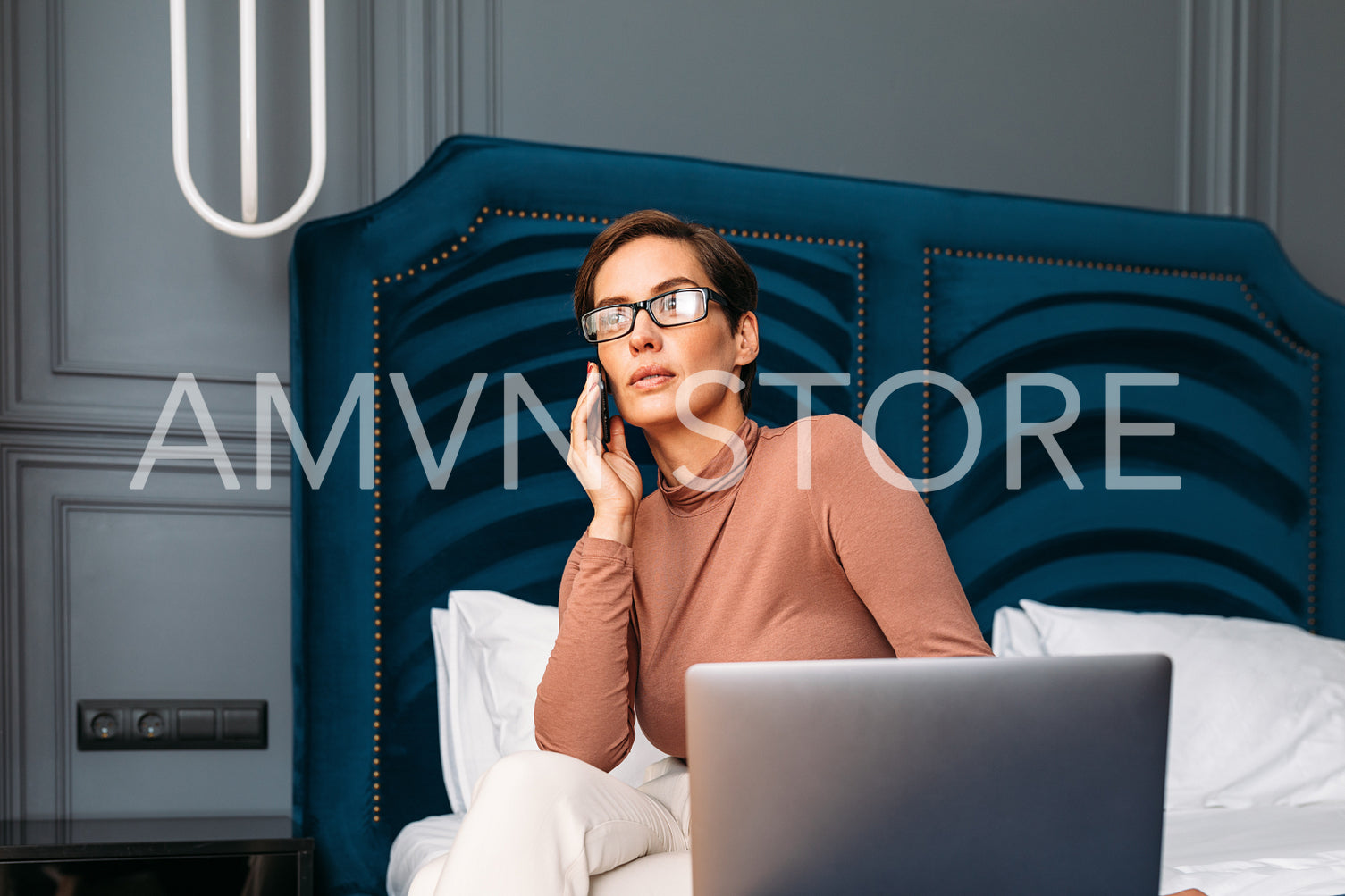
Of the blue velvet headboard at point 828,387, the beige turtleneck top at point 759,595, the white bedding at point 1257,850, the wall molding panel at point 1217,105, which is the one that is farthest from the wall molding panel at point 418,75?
the white bedding at point 1257,850

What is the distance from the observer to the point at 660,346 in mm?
1470

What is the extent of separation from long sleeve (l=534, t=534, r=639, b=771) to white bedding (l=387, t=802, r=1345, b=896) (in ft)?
0.72

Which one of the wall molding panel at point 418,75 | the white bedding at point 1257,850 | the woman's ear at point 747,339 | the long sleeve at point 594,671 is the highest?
the wall molding panel at point 418,75

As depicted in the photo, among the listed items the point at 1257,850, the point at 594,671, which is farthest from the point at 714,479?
the point at 1257,850

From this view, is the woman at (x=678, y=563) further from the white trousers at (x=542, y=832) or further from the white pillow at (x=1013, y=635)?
the white pillow at (x=1013, y=635)

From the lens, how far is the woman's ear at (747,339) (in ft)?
5.11

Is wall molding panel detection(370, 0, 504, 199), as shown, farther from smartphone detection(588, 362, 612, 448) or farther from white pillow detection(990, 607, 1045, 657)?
white pillow detection(990, 607, 1045, 657)

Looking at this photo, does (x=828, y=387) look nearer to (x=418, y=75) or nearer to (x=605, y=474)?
(x=605, y=474)

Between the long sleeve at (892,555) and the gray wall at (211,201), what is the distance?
1.19 m

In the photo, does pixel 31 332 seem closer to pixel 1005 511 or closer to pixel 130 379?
pixel 130 379

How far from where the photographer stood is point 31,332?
1981 millimetres

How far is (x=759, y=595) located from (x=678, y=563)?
0.15 m

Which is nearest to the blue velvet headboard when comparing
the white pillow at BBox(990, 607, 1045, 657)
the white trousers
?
the white pillow at BBox(990, 607, 1045, 657)

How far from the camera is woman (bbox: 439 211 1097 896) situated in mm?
1124
